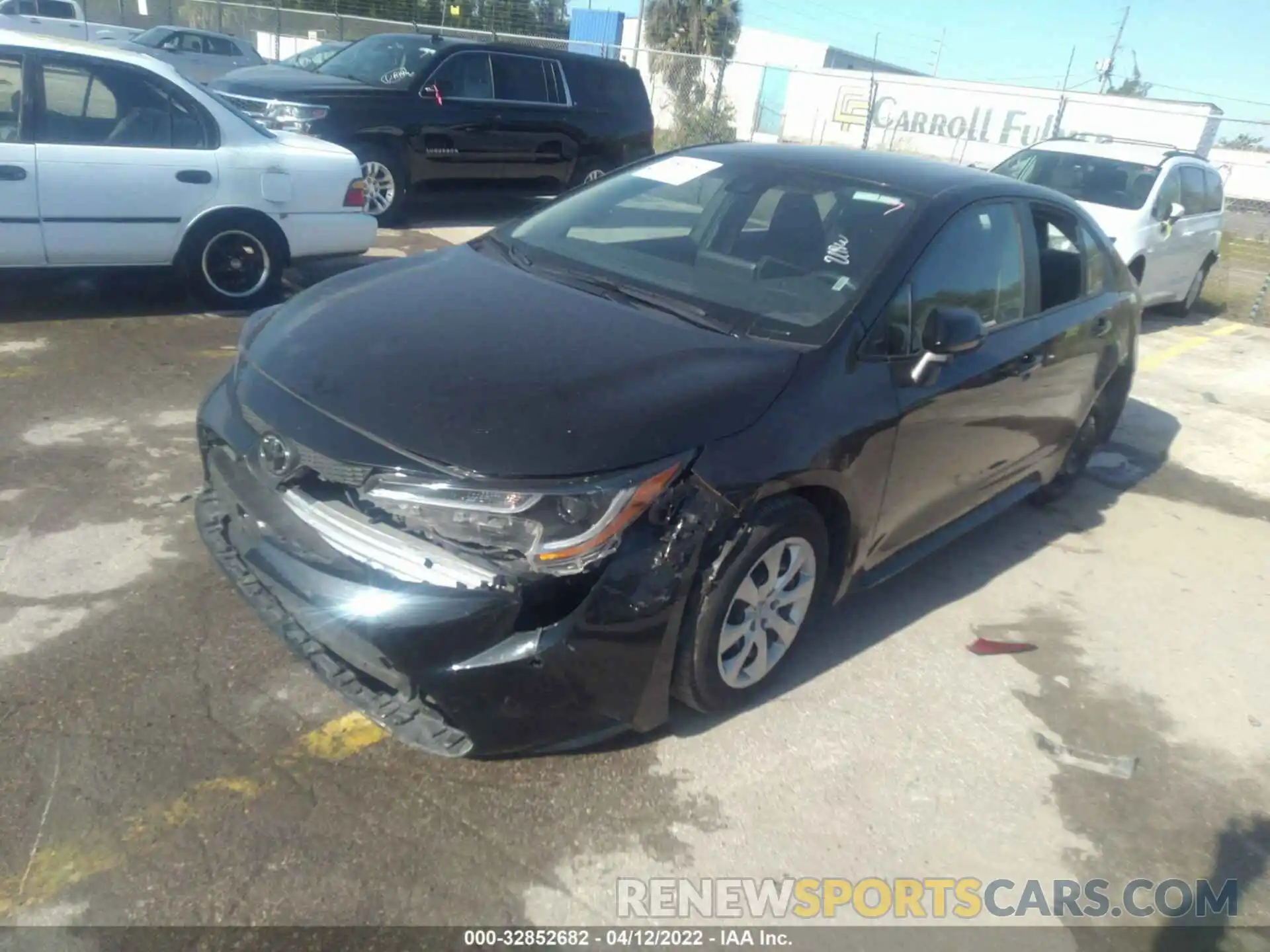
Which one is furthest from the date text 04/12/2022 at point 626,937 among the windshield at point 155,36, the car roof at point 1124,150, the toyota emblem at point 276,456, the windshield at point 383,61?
the windshield at point 155,36

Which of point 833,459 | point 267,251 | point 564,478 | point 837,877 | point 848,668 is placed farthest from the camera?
point 267,251

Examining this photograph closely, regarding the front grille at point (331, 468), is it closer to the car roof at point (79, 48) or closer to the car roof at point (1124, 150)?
the car roof at point (79, 48)

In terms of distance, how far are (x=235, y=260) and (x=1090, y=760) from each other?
A: 5.87 metres

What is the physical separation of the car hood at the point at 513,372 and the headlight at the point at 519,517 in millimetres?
62

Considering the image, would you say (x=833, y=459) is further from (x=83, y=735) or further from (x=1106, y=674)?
(x=83, y=735)

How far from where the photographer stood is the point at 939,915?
265 centimetres

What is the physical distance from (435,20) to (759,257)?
33.1 meters

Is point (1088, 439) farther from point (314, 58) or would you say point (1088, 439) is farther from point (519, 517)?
point (314, 58)

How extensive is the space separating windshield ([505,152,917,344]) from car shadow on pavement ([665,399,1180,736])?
1171mm

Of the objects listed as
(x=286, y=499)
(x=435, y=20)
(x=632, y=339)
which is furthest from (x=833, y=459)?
(x=435, y=20)

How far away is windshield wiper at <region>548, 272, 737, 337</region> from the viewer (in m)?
3.35

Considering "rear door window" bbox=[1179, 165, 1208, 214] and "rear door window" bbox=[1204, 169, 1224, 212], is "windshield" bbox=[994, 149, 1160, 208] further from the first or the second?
"rear door window" bbox=[1204, 169, 1224, 212]

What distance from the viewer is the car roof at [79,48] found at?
583 cm

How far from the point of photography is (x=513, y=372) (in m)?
2.88
